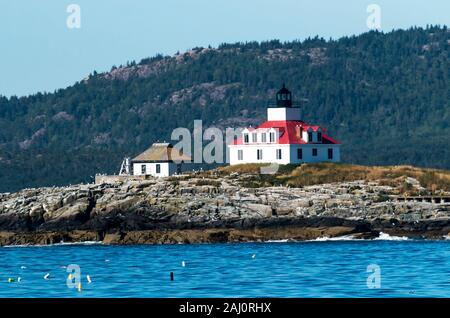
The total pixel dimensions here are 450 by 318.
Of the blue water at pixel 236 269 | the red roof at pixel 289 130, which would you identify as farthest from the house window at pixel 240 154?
the blue water at pixel 236 269

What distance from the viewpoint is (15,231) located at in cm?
10094

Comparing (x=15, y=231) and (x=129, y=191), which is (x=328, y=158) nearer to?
(x=129, y=191)

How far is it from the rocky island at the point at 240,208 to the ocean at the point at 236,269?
253 cm

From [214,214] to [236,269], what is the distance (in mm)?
32436

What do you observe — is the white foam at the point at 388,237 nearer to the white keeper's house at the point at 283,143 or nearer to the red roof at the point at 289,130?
the white keeper's house at the point at 283,143

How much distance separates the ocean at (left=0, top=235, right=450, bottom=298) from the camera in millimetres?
46872

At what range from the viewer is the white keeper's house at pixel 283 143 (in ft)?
349

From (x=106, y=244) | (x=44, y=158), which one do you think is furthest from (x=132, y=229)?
(x=44, y=158)

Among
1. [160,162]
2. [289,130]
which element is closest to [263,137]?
[289,130]

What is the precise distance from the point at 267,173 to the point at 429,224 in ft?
57.7

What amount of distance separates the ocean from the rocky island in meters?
2.53

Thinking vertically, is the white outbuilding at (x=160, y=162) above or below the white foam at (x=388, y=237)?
above

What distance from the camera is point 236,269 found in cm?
6125

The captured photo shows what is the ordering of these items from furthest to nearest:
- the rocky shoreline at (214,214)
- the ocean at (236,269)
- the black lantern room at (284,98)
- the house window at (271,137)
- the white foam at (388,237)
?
the black lantern room at (284,98) < the house window at (271,137) < the rocky shoreline at (214,214) < the white foam at (388,237) < the ocean at (236,269)
